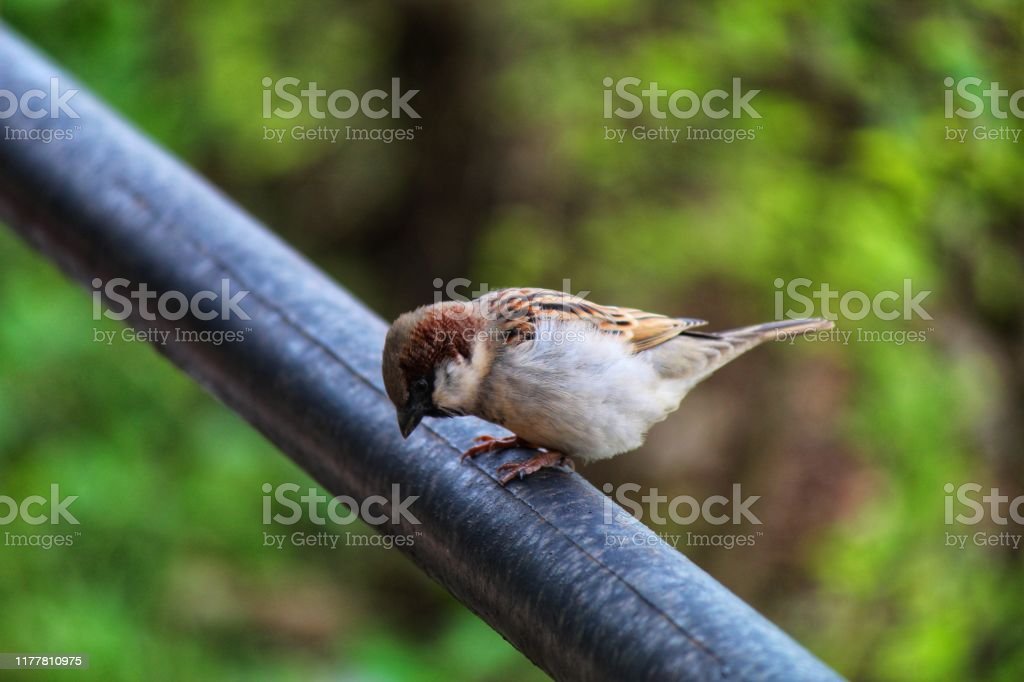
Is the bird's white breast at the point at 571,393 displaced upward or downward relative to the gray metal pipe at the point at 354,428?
downward

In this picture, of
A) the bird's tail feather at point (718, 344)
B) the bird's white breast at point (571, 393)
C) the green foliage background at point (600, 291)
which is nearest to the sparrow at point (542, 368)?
the bird's white breast at point (571, 393)

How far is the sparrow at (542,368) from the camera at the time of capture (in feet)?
7.97

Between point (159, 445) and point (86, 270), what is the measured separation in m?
2.36

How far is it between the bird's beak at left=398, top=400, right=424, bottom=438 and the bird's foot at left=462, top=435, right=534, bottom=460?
11 cm

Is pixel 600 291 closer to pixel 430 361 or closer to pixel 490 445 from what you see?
pixel 430 361

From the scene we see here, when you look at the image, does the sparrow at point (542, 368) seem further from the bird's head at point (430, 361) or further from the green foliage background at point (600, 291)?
the green foliage background at point (600, 291)

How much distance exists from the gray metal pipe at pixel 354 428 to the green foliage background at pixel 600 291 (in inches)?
75.0

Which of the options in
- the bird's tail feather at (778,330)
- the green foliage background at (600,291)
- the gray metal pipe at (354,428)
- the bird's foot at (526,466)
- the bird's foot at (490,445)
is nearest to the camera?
the gray metal pipe at (354,428)

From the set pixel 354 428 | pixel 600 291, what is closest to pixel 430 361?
pixel 354 428

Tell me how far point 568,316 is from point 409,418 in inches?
34.7

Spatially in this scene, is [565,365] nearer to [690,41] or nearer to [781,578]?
[690,41]

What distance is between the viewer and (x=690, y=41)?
4336 millimetres

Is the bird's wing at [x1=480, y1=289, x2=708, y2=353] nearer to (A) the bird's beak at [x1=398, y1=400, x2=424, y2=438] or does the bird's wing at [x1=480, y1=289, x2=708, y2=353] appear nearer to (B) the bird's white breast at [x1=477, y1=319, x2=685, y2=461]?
(B) the bird's white breast at [x1=477, y1=319, x2=685, y2=461]

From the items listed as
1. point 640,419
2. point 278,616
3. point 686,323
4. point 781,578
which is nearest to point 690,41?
point 686,323
